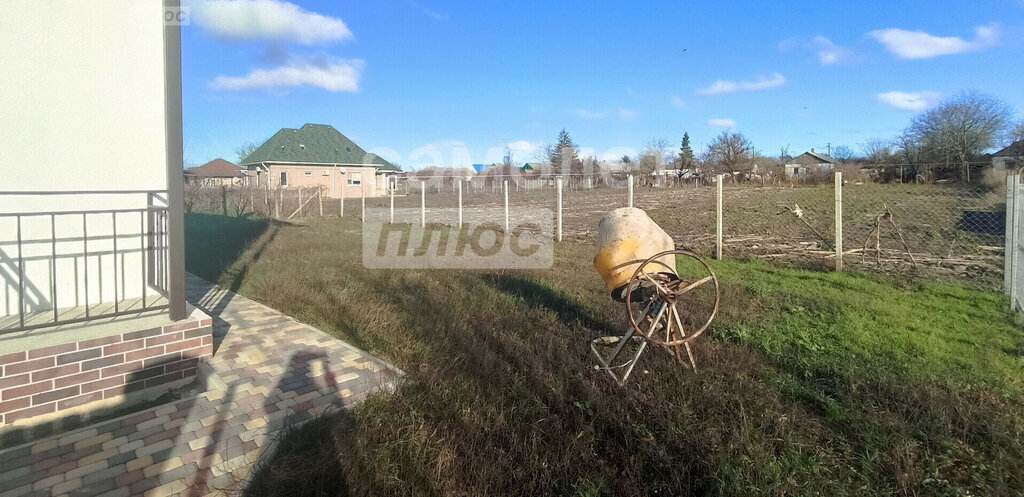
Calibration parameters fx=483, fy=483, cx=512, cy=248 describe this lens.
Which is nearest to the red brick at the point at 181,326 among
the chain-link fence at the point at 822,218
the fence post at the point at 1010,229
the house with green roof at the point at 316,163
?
the chain-link fence at the point at 822,218

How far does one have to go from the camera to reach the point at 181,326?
11.0 ft

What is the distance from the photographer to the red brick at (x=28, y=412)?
2740 millimetres

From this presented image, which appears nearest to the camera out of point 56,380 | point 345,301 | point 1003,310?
point 56,380

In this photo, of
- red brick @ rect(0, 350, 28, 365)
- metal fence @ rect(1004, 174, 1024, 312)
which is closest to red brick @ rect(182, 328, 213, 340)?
red brick @ rect(0, 350, 28, 365)

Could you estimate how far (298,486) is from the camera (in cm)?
227

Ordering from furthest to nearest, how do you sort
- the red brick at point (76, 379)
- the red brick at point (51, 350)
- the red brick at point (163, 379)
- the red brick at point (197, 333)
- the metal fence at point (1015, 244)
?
1. the metal fence at point (1015, 244)
2. the red brick at point (197, 333)
3. the red brick at point (163, 379)
4. the red brick at point (76, 379)
5. the red brick at point (51, 350)

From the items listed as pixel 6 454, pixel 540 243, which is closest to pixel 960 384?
pixel 6 454

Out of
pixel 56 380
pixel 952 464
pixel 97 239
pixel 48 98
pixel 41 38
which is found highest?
pixel 41 38

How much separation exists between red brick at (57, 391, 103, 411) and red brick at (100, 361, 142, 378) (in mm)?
120

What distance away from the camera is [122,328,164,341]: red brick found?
3.11 meters

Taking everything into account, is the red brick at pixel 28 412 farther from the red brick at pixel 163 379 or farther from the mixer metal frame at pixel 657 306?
the mixer metal frame at pixel 657 306

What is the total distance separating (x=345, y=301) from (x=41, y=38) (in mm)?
3208

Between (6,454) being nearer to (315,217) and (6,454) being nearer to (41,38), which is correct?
(41,38)

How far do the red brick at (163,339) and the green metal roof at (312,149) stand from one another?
33413mm
